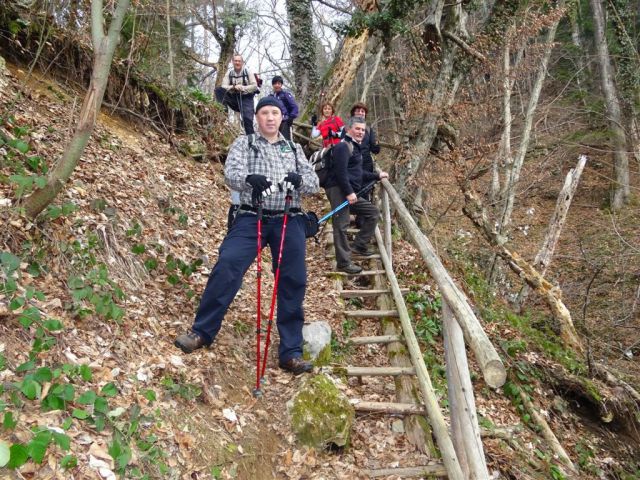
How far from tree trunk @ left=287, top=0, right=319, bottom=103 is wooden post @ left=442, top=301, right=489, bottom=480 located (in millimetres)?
10069

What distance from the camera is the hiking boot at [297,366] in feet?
13.8

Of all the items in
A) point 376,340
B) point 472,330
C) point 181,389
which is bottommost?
point 376,340

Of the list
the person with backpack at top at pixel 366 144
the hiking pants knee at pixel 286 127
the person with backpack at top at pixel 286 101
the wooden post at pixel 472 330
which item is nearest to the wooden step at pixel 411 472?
the wooden post at pixel 472 330

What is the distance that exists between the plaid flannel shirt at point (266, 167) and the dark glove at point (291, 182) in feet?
0.16

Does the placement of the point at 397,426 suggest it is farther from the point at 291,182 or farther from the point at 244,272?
the point at 291,182

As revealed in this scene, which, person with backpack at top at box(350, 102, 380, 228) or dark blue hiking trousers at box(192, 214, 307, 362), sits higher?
person with backpack at top at box(350, 102, 380, 228)

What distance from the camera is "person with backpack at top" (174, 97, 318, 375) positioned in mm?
3932

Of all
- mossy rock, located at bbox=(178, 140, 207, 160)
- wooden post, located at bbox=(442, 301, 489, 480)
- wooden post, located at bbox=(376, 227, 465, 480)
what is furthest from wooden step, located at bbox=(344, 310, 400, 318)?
mossy rock, located at bbox=(178, 140, 207, 160)

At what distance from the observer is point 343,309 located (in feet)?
19.0

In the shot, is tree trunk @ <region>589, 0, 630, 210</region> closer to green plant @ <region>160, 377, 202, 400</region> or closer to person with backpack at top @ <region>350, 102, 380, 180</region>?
person with backpack at top @ <region>350, 102, 380, 180</region>

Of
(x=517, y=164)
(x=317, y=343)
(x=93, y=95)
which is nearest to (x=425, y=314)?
(x=317, y=343)

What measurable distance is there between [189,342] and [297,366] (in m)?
0.98

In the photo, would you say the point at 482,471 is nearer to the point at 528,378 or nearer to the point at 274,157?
the point at 274,157

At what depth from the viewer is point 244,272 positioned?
13.4ft
